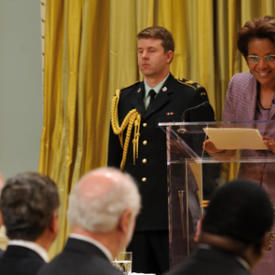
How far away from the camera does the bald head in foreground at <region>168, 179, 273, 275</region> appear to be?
1.63 metres

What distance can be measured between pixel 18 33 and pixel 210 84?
5.59 feet

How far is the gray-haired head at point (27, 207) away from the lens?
204 cm

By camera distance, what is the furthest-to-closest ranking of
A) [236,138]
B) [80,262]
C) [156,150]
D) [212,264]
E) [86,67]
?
[86,67], [156,150], [236,138], [80,262], [212,264]

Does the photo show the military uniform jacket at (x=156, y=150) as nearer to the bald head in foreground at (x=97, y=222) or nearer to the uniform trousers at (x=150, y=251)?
the uniform trousers at (x=150, y=251)

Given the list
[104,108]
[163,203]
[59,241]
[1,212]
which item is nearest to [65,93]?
[104,108]

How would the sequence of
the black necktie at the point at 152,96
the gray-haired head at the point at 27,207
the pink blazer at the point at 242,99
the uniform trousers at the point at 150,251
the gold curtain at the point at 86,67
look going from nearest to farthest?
the gray-haired head at the point at 27,207 → the pink blazer at the point at 242,99 → the uniform trousers at the point at 150,251 → the black necktie at the point at 152,96 → the gold curtain at the point at 86,67

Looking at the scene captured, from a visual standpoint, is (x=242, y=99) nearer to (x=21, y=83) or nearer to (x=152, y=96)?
(x=152, y=96)

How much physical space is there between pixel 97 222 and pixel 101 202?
2.3 inches

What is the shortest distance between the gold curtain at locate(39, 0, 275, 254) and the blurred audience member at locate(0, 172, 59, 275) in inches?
116

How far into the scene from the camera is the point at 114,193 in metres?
1.88

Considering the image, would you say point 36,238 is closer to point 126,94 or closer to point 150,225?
point 150,225

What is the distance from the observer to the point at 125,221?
6.30 feet

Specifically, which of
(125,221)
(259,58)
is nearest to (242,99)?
(259,58)

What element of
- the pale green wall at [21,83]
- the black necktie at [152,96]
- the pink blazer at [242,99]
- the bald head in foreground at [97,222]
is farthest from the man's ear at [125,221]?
the pale green wall at [21,83]
